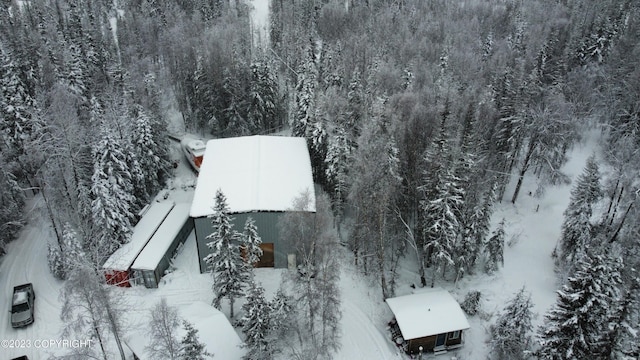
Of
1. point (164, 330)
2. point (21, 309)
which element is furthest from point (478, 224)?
point (21, 309)

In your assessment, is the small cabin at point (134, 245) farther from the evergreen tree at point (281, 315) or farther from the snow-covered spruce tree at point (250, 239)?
the evergreen tree at point (281, 315)

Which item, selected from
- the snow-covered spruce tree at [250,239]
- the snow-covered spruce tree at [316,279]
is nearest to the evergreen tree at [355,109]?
the snow-covered spruce tree at [316,279]

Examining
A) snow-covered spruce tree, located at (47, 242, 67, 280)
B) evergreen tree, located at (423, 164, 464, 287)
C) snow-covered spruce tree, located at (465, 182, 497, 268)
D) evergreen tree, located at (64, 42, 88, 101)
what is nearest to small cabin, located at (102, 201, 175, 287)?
snow-covered spruce tree, located at (47, 242, 67, 280)

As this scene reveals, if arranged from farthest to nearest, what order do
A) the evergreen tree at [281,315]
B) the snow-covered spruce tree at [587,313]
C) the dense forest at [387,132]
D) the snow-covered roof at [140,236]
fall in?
the snow-covered roof at [140,236] < the dense forest at [387,132] < the evergreen tree at [281,315] < the snow-covered spruce tree at [587,313]

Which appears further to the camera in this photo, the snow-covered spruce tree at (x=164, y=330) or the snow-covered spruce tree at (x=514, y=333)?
the snow-covered spruce tree at (x=514, y=333)

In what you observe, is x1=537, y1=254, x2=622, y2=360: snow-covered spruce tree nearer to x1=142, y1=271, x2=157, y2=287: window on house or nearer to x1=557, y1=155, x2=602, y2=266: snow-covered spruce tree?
x1=557, y1=155, x2=602, y2=266: snow-covered spruce tree

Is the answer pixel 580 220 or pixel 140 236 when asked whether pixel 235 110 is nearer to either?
pixel 140 236
